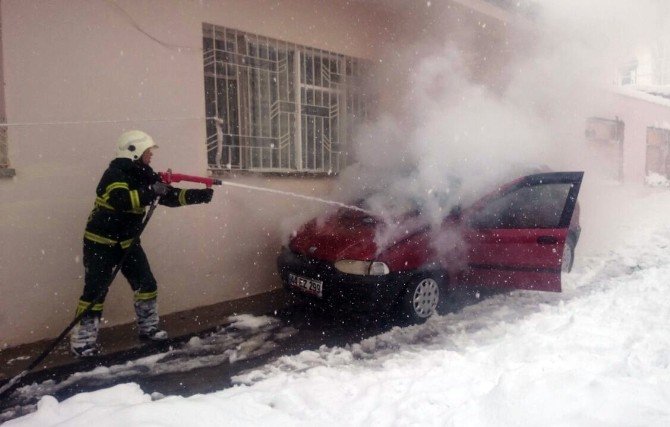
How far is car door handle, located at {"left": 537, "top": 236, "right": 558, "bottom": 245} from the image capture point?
4.88 m

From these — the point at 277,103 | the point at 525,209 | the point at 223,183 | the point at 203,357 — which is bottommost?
the point at 203,357

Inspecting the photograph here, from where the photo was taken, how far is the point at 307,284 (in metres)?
4.63

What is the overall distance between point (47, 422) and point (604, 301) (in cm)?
488

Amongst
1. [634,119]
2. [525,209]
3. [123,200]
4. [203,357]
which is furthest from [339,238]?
[634,119]

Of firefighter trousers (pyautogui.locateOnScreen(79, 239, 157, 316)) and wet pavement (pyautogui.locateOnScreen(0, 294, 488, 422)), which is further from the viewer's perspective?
firefighter trousers (pyautogui.locateOnScreen(79, 239, 157, 316))

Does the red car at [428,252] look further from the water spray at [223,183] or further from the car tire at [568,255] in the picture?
the car tire at [568,255]

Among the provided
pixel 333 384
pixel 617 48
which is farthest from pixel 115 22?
pixel 617 48

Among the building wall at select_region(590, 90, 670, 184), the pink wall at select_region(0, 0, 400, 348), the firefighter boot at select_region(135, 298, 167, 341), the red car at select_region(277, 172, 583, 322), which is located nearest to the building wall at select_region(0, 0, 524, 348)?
the pink wall at select_region(0, 0, 400, 348)

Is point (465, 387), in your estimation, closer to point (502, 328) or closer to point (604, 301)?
point (502, 328)

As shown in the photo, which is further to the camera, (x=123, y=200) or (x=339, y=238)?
(x=339, y=238)

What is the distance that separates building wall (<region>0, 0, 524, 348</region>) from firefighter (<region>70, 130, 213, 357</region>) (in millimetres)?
664

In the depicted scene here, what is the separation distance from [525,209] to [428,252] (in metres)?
1.53

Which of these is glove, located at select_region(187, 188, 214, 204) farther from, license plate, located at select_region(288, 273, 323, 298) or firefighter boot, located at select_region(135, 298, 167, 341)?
license plate, located at select_region(288, 273, 323, 298)

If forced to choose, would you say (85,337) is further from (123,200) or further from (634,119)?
(634,119)
